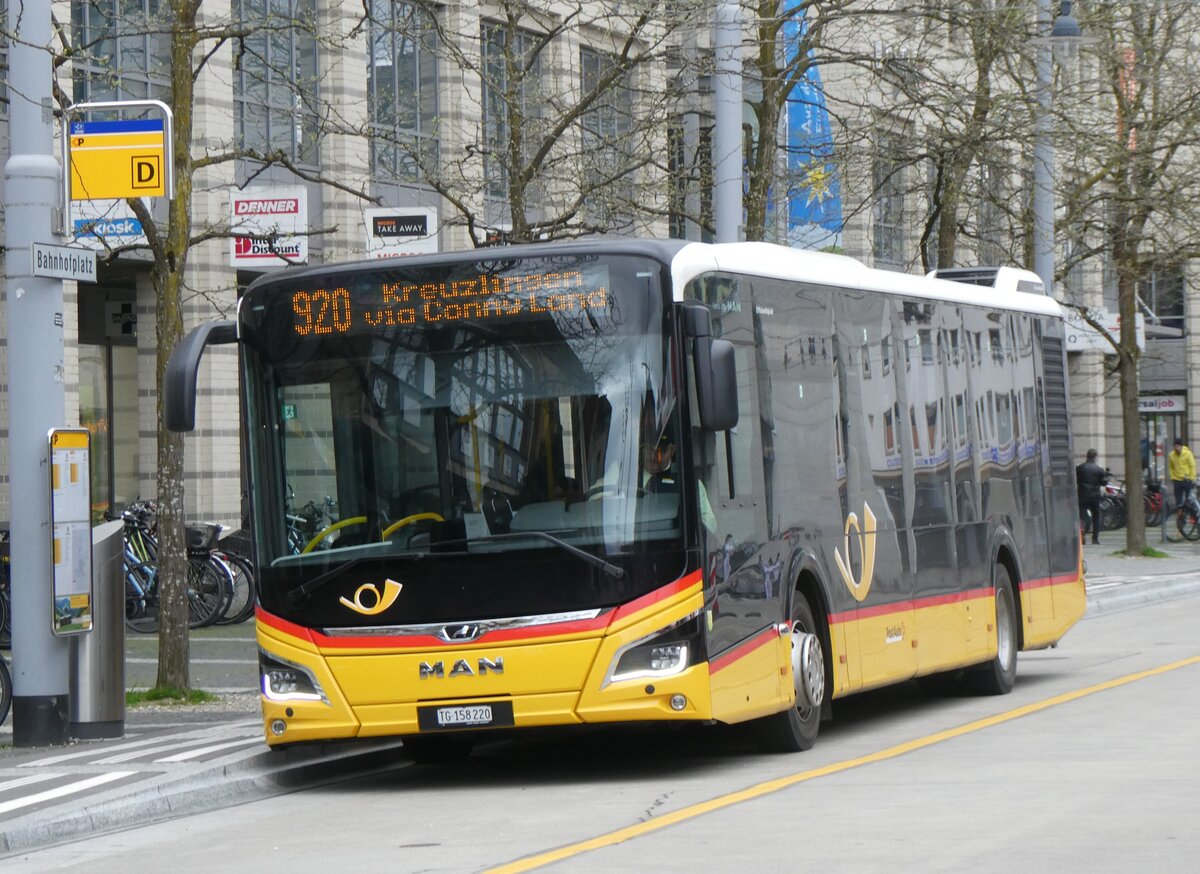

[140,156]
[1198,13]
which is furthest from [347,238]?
[140,156]

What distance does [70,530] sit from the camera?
13.3 meters

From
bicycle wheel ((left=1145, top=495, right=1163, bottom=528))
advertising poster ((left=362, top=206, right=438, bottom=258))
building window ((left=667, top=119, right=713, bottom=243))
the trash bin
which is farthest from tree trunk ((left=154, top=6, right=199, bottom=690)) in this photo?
bicycle wheel ((left=1145, top=495, right=1163, bottom=528))

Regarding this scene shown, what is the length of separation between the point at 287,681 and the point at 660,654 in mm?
2068

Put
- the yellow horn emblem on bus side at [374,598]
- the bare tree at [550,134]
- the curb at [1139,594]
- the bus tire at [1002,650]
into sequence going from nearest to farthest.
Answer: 1. the yellow horn emblem on bus side at [374,598]
2. the bus tire at [1002,650]
3. the bare tree at [550,134]
4. the curb at [1139,594]

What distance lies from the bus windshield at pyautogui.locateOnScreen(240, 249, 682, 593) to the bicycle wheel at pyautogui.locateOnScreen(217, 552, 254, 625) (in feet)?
40.1

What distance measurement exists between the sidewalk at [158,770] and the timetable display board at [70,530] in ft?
2.64

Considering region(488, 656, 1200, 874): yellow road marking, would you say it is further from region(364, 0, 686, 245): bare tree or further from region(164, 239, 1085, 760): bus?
region(364, 0, 686, 245): bare tree

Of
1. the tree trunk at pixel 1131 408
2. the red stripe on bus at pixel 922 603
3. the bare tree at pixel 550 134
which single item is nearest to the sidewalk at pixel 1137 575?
the tree trunk at pixel 1131 408

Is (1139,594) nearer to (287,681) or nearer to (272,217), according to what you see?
(272,217)

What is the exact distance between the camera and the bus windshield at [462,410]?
11375 mm

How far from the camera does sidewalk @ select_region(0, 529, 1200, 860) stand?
10.3 m

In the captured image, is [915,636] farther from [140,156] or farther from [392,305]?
[140,156]

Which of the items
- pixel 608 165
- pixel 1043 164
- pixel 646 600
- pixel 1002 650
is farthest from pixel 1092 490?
pixel 646 600

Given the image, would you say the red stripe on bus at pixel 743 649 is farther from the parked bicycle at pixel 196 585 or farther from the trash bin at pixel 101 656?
the parked bicycle at pixel 196 585
